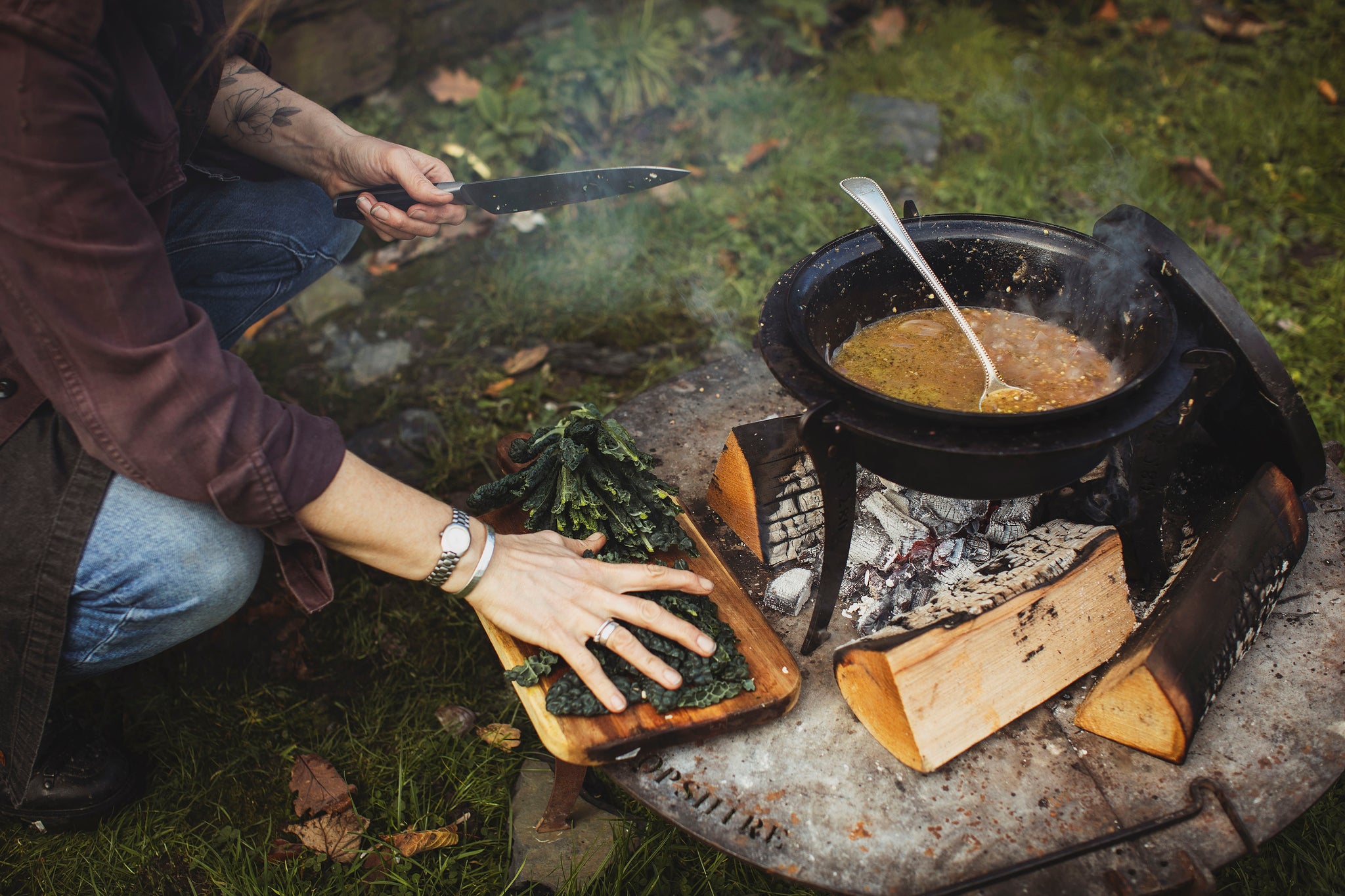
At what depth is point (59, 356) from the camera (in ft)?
5.41

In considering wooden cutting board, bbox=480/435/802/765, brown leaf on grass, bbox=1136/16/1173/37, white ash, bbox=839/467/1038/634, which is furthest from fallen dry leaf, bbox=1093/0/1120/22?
wooden cutting board, bbox=480/435/802/765

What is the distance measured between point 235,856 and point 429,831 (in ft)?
1.89

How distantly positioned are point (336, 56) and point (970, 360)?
14.4ft

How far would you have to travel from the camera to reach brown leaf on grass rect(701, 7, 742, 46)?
236 inches

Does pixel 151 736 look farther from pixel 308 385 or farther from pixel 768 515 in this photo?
pixel 768 515

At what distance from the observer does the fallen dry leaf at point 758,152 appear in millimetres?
5414

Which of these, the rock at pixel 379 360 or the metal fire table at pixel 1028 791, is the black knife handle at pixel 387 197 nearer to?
the rock at pixel 379 360

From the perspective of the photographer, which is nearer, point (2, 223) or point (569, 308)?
point (2, 223)

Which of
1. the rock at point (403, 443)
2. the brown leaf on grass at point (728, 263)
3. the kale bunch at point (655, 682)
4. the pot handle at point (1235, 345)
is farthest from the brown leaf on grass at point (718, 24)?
the kale bunch at point (655, 682)

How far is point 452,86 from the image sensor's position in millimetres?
5297

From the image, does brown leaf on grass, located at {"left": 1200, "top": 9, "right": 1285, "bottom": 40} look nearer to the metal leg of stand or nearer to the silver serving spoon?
the silver serving spoon

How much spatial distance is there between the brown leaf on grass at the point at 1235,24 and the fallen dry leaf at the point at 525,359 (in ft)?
19.4

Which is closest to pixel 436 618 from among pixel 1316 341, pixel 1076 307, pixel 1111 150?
pixel 1076 307

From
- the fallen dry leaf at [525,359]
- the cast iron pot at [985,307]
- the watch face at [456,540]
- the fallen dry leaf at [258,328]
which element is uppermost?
the cast iron pot at [985,307]
